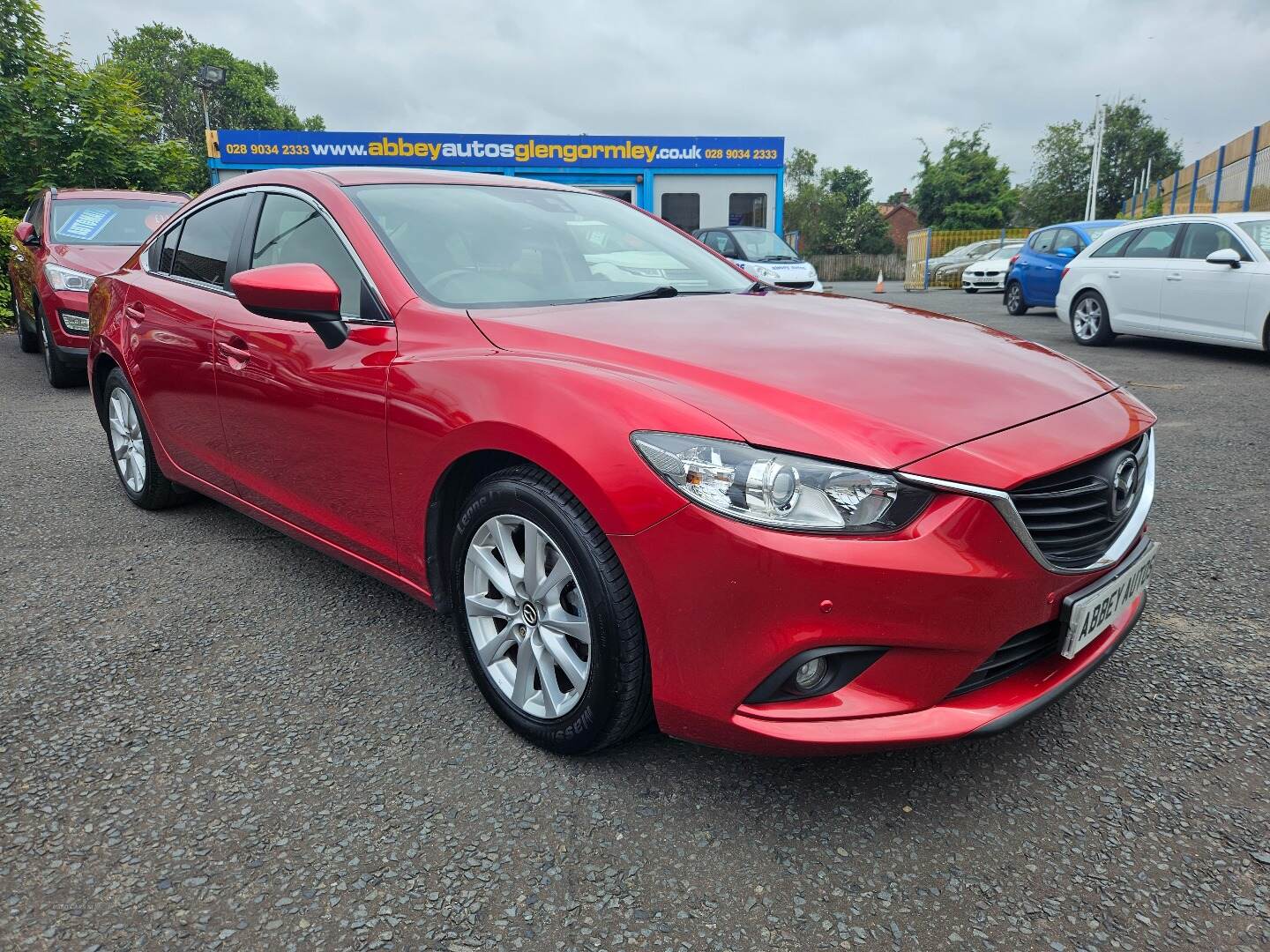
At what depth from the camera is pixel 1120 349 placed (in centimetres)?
988

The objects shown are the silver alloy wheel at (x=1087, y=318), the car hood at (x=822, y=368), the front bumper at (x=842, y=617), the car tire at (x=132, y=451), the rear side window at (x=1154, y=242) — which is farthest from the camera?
the silver alloy wheel at (x=1087, y=318)

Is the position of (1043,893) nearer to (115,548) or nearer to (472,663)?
(472,663)

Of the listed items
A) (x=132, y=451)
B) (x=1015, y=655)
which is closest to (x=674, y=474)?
(x=1015, y=655)

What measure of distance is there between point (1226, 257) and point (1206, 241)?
0.51m

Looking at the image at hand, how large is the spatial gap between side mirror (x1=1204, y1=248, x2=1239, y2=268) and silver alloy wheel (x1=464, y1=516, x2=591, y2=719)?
8.44 metres

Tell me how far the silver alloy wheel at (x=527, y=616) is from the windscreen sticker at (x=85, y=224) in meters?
7.65

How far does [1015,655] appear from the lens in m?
1.94

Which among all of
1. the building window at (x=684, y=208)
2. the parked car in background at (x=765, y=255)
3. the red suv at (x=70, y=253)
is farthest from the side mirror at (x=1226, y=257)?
the building window at (x=684, y=208)

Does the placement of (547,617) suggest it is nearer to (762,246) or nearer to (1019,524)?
(1019,524)

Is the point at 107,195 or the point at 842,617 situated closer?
the point at 842,617

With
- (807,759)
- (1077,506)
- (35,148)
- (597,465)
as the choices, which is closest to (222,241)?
(597,465)

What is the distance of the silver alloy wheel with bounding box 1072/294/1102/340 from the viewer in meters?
9.98

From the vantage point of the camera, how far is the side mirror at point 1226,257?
8125 millimetres

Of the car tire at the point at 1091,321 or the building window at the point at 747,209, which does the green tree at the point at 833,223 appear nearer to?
the building window at the point at 747,209
